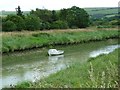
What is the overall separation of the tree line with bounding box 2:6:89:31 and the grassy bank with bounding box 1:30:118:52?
562 cm

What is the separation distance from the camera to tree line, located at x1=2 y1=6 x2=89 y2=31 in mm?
49125

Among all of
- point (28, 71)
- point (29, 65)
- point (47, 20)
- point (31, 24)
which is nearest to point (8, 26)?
point (31, 24)

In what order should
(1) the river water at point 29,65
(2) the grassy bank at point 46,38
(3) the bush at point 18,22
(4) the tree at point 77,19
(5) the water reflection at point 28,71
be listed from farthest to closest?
(4) the tree at point 77,19, (3) the bush at point 18,22, (2) the grassy bank at point 46,38, (1) the river water at point 29,65, (5) the water reflection at point 28,71

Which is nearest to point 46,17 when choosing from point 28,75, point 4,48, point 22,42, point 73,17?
point 73,17

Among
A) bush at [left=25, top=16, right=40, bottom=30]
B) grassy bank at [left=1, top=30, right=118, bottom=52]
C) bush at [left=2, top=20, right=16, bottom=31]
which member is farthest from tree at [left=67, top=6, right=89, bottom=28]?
bush at [left=2, top=20, right=16, bottom=31]

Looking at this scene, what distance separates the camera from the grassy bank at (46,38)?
3456 centimetres

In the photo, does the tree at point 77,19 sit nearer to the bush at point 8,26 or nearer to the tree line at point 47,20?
the tree line at point 47,20

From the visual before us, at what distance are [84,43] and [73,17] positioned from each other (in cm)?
2033

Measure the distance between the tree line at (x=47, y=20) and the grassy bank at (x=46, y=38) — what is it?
5617mm

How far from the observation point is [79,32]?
51.1 m

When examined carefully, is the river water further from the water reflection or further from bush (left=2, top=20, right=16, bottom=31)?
bush (left=2, top=20, right=16, bottom=31)

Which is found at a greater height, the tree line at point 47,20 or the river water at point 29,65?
the tree line at point 47,20

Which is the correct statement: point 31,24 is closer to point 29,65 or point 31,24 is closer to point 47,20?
point 47,20


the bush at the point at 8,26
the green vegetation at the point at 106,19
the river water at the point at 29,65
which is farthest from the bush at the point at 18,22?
the green vegetation at the point at 106,19
